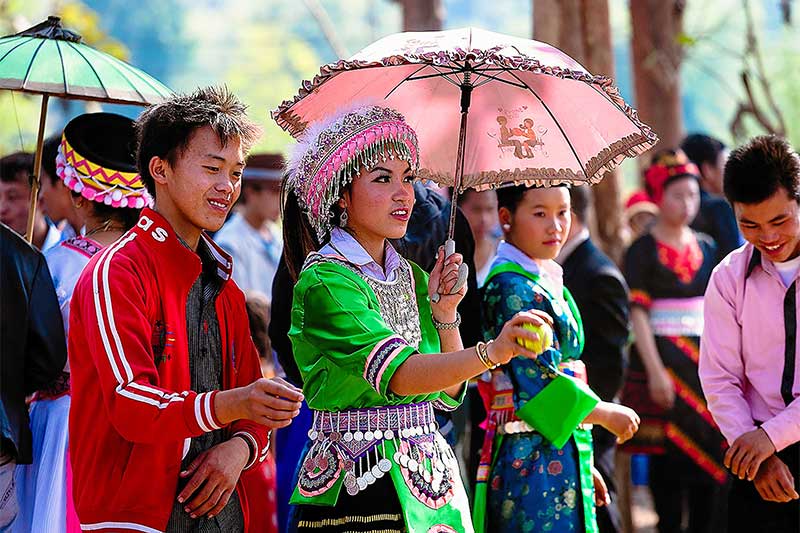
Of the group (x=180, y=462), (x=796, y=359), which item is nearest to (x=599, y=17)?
(x=796, y=359)

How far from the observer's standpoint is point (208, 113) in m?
3.32

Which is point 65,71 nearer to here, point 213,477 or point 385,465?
point 213,477

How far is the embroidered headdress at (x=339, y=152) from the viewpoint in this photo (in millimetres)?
3355

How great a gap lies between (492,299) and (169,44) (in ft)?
261

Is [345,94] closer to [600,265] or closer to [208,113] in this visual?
[208,113]

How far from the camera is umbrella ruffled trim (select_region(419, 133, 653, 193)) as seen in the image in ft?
12.8

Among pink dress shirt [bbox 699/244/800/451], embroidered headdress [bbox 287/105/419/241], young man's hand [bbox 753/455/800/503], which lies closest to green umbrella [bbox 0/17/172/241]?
embroidered headdress [bbox 287/105/419/241]

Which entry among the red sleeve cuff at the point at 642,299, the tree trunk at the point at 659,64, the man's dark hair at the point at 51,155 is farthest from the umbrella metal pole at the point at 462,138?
the tree trunk at the point at 659,64

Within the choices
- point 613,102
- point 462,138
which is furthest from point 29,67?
point 613,102

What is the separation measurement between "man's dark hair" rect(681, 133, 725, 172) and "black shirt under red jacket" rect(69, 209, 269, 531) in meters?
5.88

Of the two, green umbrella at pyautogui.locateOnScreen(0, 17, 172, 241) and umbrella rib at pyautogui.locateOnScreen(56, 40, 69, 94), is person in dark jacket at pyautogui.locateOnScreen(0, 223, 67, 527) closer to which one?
green umbrella at pyautogui.locateOnScreen(0, 17, 172, 241)

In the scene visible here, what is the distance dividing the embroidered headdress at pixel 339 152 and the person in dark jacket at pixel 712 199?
4.19 m

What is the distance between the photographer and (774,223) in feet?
13.3

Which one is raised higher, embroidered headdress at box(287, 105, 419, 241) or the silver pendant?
embroidered headdress at box(287, 105, 419, 241)
